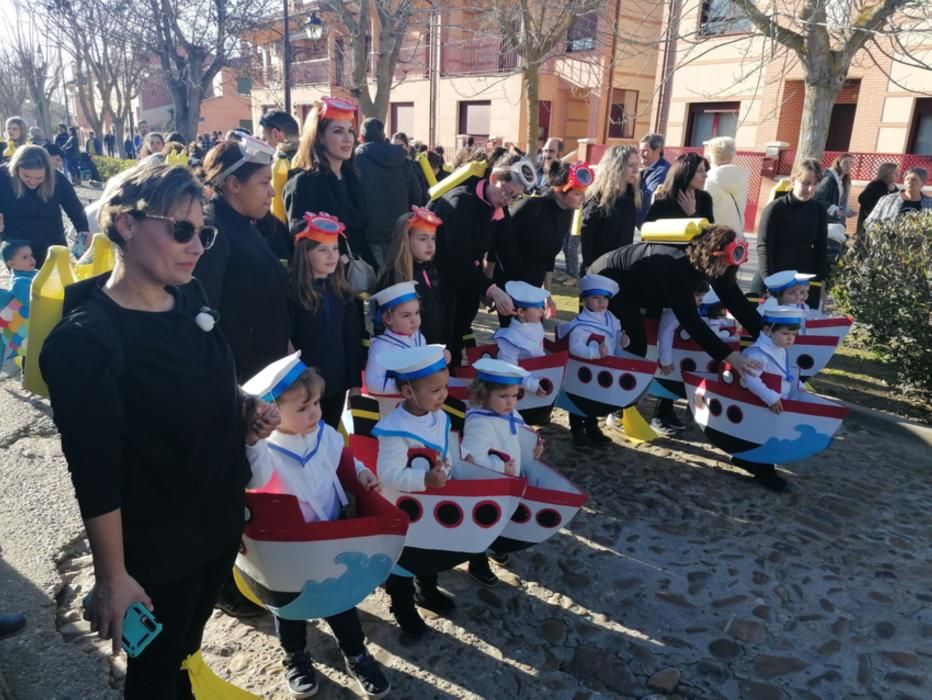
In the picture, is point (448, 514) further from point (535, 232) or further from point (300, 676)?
point (535, 232)

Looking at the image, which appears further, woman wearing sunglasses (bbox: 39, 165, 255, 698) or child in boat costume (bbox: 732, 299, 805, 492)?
child in boat costume (bbox: 732, 299, 805, 492)

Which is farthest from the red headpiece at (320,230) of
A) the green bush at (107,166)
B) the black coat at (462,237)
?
the green bush at (107,166)

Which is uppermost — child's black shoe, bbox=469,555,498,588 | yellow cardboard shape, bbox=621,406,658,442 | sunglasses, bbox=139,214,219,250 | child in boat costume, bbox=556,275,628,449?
sunglasses, bbox=139,214,219,250

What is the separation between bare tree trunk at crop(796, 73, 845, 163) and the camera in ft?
28.3

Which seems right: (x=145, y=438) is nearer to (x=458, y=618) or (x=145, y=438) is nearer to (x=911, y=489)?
(x=458, y=618)

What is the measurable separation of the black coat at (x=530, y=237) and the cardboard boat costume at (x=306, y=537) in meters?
2.77

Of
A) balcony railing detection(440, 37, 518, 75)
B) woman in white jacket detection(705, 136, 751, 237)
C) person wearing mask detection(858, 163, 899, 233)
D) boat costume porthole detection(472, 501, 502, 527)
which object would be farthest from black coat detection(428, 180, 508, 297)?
balcony railing detection(440, 37, 518, 75)

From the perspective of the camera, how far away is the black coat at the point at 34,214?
579cm

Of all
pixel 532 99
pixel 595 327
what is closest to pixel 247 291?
pixel 595 327

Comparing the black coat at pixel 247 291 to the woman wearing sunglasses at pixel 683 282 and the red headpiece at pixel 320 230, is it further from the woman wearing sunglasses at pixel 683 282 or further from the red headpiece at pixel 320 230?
the woman wearing sunglasses at pixel 683 282

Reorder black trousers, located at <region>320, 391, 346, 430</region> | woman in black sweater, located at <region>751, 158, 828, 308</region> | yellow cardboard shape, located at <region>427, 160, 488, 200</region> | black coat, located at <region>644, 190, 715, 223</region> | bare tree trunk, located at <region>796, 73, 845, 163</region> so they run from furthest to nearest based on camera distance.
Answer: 1. bare tree trunk, located at <region>796, 73, 845, 163</region>
2. woman in black sweater, located at <region>751, 158, 828, 308</region>
3. black coat, located at <region>644, 190, 715, 223</region>
4. yellow cardboard shape, located at <region>427, 160, 488, 200</region>
5. black trousers, located at <region>320, 391, 346, 430</region>

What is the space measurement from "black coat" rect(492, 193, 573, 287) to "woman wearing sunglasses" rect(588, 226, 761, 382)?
1.36 feet

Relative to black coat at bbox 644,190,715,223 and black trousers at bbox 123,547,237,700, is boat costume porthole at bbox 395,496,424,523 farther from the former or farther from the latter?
black coat at bbox 644,190,715,223

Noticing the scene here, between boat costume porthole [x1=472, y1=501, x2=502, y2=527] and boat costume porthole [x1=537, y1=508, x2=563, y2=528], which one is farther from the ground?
boat costume porthole [x1=472, y1=501, x2=502, y2=527]
